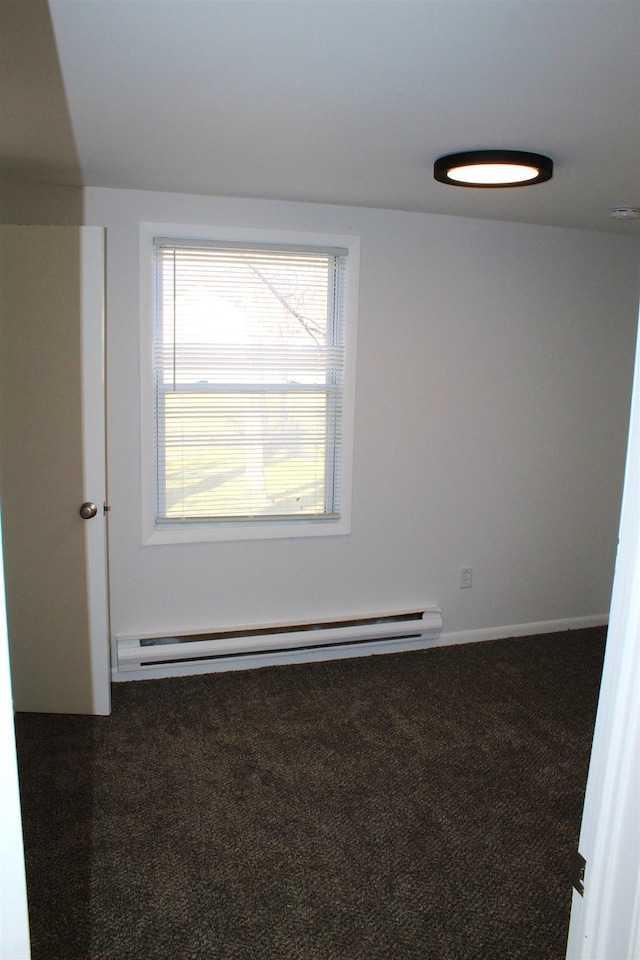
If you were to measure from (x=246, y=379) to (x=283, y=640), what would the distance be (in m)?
1.35

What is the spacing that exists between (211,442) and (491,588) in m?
1.84

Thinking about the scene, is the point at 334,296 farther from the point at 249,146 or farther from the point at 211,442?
the point at 249,146

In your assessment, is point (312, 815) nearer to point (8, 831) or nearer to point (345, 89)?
point (8, 831)

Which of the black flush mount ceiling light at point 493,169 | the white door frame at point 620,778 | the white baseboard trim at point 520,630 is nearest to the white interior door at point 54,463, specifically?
the black flush mount ceiling light at point 493,169

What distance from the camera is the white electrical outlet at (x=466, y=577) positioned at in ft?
13.6

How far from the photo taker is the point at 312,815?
262 centimetres

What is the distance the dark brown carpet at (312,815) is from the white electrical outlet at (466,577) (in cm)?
51

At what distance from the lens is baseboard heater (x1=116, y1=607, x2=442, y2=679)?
360 cm

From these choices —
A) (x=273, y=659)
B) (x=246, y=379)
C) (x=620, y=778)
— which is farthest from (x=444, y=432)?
(x=620, y=778)

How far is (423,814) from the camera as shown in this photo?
264cm

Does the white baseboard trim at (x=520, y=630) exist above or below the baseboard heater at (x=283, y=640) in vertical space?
below

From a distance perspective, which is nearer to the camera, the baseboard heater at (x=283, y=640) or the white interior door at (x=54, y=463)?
the white interior door at (x=54, y=463)

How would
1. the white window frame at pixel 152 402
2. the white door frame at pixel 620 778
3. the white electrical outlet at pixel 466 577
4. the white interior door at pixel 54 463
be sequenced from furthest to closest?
the white electrical outlet at pixel 466 577 < the white window frame at pixel 152 402 < the white interior door at pixel 54 463 < the white door frame at pixel 620 778

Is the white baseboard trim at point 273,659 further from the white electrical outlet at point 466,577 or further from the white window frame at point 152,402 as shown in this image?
the white window frame at point 152,402
